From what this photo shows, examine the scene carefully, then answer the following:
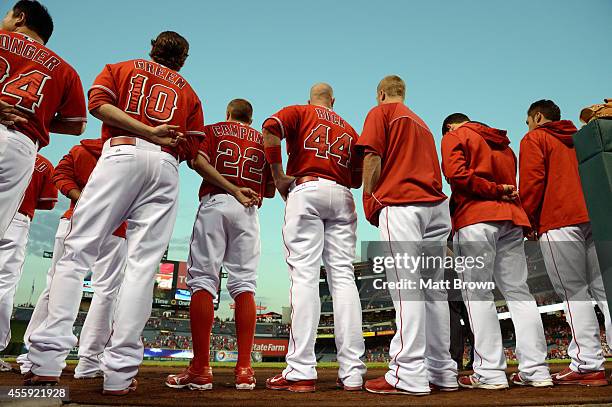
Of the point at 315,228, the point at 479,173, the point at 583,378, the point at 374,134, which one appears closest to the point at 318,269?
the point at 315,228

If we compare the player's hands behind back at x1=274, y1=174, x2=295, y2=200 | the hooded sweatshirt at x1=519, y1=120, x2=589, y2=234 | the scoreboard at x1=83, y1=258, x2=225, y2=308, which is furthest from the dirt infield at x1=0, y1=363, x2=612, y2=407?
the scoreboard at x1=83, y1=258, x2=225, y2=308

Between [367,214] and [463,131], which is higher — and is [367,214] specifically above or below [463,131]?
below

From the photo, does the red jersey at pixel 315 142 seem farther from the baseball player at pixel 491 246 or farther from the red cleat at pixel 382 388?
the red cleat at pixel 382 388

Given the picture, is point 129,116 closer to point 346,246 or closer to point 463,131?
point 346,246

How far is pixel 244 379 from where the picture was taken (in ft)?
10.7

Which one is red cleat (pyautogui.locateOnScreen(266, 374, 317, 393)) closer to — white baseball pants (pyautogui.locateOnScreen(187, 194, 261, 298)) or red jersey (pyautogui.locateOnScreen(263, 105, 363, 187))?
white baseball pants (pyautogui.locateOnScreen(187, 194, 261, 298))

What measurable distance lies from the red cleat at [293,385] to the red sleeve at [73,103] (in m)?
2.45

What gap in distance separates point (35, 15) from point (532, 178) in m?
4.24

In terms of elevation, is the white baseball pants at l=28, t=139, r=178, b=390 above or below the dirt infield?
above

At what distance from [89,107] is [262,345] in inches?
1239

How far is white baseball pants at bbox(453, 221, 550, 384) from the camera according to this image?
3.23 metres

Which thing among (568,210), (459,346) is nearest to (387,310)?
(459,346)

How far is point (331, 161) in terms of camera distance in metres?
3.52

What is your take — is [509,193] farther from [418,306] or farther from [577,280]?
[418,306]
